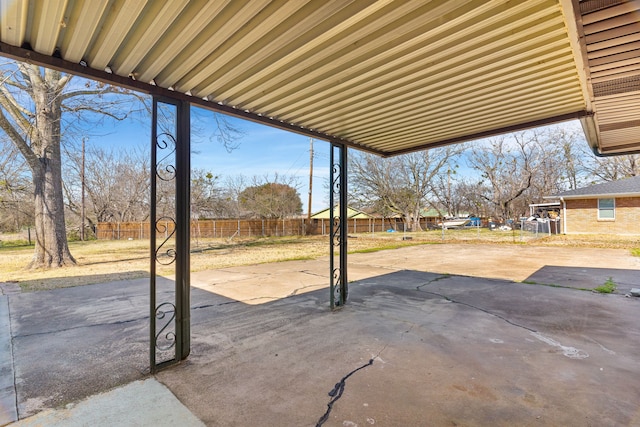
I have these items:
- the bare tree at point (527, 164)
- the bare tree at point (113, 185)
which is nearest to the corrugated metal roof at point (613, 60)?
the bare tree at point (113, 185)

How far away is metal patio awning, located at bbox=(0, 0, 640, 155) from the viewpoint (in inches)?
66.5

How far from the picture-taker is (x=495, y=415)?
1.86 meters

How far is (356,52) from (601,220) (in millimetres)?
18867

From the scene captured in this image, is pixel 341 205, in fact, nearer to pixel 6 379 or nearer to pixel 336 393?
pixel 336 393

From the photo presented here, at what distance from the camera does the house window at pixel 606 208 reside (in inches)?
587

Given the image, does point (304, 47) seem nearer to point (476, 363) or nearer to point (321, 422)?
point (321, 422)

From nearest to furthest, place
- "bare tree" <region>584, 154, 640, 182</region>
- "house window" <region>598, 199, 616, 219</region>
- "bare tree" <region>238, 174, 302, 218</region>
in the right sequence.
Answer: "house window" <region>598, 199, 616, 219</region> → "bare tree" <region>238, 174, 302, 218</region> → "bare tree" <region>584, 154, 640, 182</region>

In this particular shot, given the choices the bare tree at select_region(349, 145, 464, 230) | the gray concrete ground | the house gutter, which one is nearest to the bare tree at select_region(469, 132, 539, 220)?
the bare tree at select_region(349, 145, 464, 230)

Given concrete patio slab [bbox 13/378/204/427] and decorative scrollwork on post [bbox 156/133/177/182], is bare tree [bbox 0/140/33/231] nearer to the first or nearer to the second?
decorative scrollwork on post [bbox 156/133/177/182]

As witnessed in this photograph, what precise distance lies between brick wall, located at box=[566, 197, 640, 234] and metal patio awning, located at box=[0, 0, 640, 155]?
1587cm

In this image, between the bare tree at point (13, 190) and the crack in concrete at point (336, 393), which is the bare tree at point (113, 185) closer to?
the bare tree at point (13, 190)

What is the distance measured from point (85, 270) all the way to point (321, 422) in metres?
8.69

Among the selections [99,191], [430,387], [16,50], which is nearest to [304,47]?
[16,50]

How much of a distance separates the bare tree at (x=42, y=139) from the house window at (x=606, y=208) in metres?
21.8
